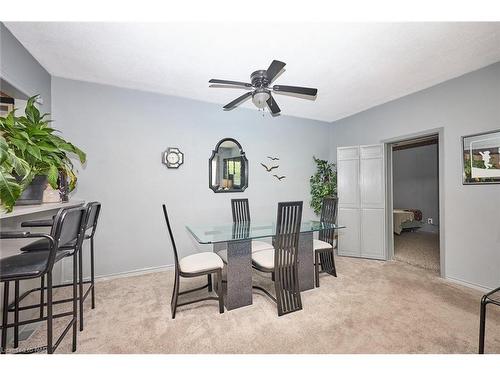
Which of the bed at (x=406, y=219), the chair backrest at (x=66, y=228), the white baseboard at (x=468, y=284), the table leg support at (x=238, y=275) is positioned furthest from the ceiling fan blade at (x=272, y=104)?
the bed at (x=406, y=219)

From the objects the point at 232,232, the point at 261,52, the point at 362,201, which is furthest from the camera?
the point at 362,201

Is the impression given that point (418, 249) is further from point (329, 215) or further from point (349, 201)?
point (329, 215)

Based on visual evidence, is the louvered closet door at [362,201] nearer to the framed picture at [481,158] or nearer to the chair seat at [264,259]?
the framed picture at [481,158]

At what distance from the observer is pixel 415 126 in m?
3.24

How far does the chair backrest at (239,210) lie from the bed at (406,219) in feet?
12.8

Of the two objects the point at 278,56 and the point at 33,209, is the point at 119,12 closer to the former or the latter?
the point at 33,209

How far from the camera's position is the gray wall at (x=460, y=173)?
2486mm

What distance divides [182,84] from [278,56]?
140 centimetres

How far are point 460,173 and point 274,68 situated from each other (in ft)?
9.12

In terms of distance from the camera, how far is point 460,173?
9.05 feet

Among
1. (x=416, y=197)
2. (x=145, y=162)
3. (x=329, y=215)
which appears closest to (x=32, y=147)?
(x=145, y=162)

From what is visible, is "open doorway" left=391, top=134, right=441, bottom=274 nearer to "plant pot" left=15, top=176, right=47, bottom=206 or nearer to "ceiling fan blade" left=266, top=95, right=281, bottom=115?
"ceiling fan blade" left=266, top=95, right=281, bottom=115

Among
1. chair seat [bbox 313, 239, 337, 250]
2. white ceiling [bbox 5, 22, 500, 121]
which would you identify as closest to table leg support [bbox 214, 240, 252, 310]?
chair seat [bbox 313, 239, 337, 250]

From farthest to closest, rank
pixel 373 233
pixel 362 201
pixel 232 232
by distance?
1. pixel 362 201
2. pixel 373 233
3. pixel 232 232
